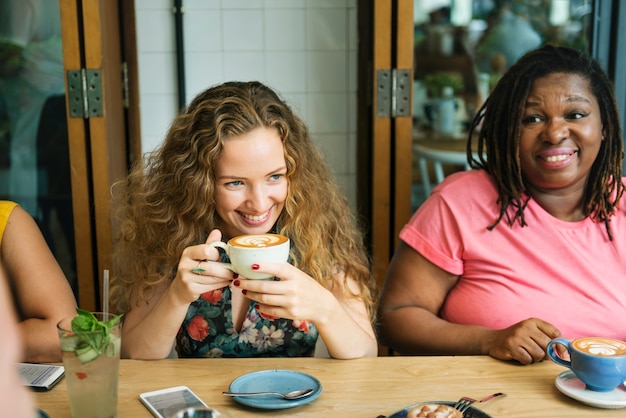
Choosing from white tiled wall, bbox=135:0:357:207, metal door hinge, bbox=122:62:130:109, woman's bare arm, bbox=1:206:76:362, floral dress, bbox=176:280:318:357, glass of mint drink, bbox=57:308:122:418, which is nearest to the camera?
glass of mint drink, bbox=57:308:122:418

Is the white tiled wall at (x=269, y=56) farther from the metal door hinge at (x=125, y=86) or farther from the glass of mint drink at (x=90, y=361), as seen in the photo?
the glass of mint drink at (x=90, y=361)

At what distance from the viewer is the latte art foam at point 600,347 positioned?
1.23m

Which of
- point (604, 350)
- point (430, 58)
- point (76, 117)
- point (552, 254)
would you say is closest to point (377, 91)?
point (430, 58)

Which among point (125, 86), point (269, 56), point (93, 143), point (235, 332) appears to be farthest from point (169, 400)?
point (269, 56)

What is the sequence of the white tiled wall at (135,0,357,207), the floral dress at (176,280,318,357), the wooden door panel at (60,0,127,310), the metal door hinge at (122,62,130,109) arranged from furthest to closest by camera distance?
the white tiled wall at (135,0,357,207), the metal door hinge at (122,62,130,109), the wooden door panel at (60,0,127,310), the floral dress at (176,280,318,357)

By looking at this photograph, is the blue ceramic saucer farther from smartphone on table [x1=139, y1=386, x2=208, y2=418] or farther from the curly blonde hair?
the curly blonde hair

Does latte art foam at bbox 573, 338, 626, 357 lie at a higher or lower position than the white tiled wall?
lower

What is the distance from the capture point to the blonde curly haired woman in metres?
1.54

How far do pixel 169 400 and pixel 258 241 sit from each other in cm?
31

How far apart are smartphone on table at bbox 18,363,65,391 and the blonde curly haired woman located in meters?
0.18

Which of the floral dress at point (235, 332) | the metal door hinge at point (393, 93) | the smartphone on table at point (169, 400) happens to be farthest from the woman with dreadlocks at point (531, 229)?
the smartphone on table at point (169, 400)

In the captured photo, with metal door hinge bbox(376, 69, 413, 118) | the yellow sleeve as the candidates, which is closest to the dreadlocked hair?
metal door hinge bbox(376, 69, 413, 118)

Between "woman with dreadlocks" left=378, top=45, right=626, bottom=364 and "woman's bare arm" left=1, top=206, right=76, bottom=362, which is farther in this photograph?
"woman with dreadlocks" left=378, top=45, right=626, bottom=364

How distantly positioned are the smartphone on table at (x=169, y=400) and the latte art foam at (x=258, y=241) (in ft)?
0.88
